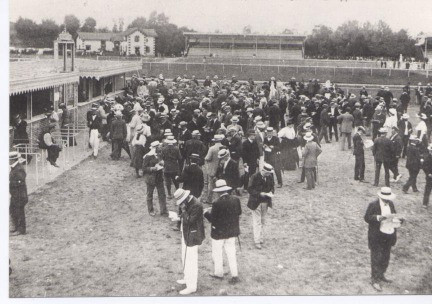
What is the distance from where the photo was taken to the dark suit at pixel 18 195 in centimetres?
1080

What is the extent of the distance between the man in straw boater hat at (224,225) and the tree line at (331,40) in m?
40.9

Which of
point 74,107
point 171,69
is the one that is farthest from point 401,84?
point 74,107

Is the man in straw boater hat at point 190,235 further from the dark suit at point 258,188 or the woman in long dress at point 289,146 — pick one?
the woman in long dress at point 289,146

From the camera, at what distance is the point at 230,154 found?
47.1 ft

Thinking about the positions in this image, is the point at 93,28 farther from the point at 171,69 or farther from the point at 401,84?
the point at 401,84

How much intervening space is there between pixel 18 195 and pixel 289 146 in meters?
8.40

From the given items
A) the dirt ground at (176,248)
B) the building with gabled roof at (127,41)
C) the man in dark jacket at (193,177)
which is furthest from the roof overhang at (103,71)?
the building with gabled roof at (127,41)

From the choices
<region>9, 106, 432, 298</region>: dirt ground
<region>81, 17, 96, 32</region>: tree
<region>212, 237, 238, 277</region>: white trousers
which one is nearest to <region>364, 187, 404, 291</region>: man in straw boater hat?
<region>9, 106, 432, 298</region>: dirt ground

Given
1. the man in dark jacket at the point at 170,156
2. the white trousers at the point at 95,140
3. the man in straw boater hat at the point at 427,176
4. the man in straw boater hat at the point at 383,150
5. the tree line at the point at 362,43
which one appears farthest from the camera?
the tree line at the point at 362,43

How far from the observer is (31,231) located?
37.7 feet

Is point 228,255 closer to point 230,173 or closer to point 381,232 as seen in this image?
point 381,232

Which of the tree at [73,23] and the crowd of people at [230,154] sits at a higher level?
the tree at [73,23]

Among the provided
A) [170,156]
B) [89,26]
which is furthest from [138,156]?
[89,26]

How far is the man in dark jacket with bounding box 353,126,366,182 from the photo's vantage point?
51.4 ft
